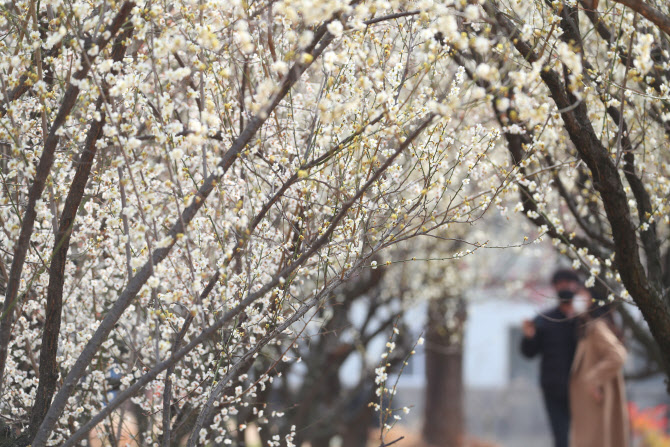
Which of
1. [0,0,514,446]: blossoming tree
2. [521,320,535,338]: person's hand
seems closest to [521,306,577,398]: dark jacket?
[521,320,535,338]: person's hand

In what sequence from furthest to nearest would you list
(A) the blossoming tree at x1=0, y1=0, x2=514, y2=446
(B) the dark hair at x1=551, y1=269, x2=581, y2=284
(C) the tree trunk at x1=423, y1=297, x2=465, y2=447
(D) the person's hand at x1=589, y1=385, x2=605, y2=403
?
(C) the tree trunk at x1=423, y1=297, x2=465, y2=447 < (B) the dark hair at x1=551, y1=269, x2=581, y2=284 < (D) the person's hand at x1=589, y1=385, x2=605, y2=403 < (A) the blossoming tree at x1=0, y1=0, x2=514, y2=446

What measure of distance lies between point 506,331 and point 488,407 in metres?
4.39

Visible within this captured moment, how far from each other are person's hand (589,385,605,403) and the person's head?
875 millimetres

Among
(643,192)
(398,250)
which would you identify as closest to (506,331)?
(398,250)

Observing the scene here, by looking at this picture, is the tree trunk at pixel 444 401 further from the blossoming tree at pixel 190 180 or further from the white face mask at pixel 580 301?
the blossoming tree at pixel 190 180

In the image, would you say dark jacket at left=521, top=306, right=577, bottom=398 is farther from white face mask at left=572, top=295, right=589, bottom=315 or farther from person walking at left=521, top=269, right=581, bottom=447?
white face mask at left=572, top=295, right=589, bottom=315

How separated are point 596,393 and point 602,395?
3.3 inches

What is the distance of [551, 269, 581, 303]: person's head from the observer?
725 cm

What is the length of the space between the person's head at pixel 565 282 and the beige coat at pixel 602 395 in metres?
0.40

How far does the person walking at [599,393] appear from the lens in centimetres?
693

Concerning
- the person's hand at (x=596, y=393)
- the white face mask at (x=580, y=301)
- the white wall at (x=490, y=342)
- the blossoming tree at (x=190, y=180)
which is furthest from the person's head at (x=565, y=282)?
the white wall at (x=490, y=342)

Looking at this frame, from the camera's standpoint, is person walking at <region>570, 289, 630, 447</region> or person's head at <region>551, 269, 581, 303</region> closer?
person walking at <region>570, 289, 630, 447</region>

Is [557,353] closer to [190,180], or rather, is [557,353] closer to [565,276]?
[565,276]

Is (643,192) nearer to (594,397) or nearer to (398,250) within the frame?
(594,397)
